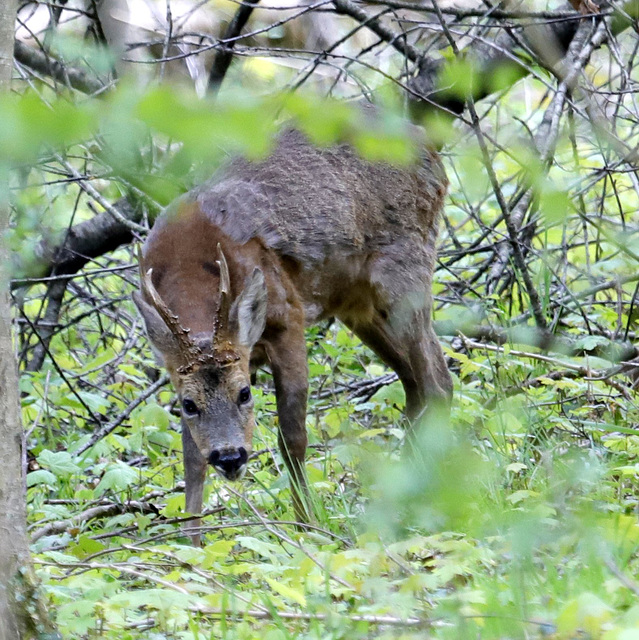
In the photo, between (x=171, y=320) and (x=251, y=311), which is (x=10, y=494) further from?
(x=251, y=311)

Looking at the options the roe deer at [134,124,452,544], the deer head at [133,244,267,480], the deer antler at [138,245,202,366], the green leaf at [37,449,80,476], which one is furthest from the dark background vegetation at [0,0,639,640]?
the deer antler at [138,245,202,366]

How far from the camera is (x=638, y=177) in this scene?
562 centimetres

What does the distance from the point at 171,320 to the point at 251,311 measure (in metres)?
0.45

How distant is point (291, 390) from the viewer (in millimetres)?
5355

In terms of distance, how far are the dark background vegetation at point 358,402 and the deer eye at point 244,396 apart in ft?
1.60

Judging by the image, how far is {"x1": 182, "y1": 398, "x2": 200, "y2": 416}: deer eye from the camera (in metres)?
5.09

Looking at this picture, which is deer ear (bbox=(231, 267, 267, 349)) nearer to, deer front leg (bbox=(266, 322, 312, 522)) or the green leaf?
deer front leg (bbox=(266, 322, 312, 522))

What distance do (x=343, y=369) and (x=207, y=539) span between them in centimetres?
264

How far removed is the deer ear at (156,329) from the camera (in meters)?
5.08

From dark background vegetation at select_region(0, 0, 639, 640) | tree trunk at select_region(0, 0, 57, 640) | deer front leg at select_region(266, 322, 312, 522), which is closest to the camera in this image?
dark background vegetation at select_region(0, 0, 639, 640)

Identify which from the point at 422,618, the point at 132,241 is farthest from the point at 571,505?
the point at 132,241

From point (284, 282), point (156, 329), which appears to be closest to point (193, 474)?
point (156, 329)

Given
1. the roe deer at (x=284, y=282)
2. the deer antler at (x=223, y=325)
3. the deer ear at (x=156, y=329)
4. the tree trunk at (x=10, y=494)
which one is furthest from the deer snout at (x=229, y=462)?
the tree trunk at (x=10, y=494)

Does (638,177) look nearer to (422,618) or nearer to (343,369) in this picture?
(343,369)
